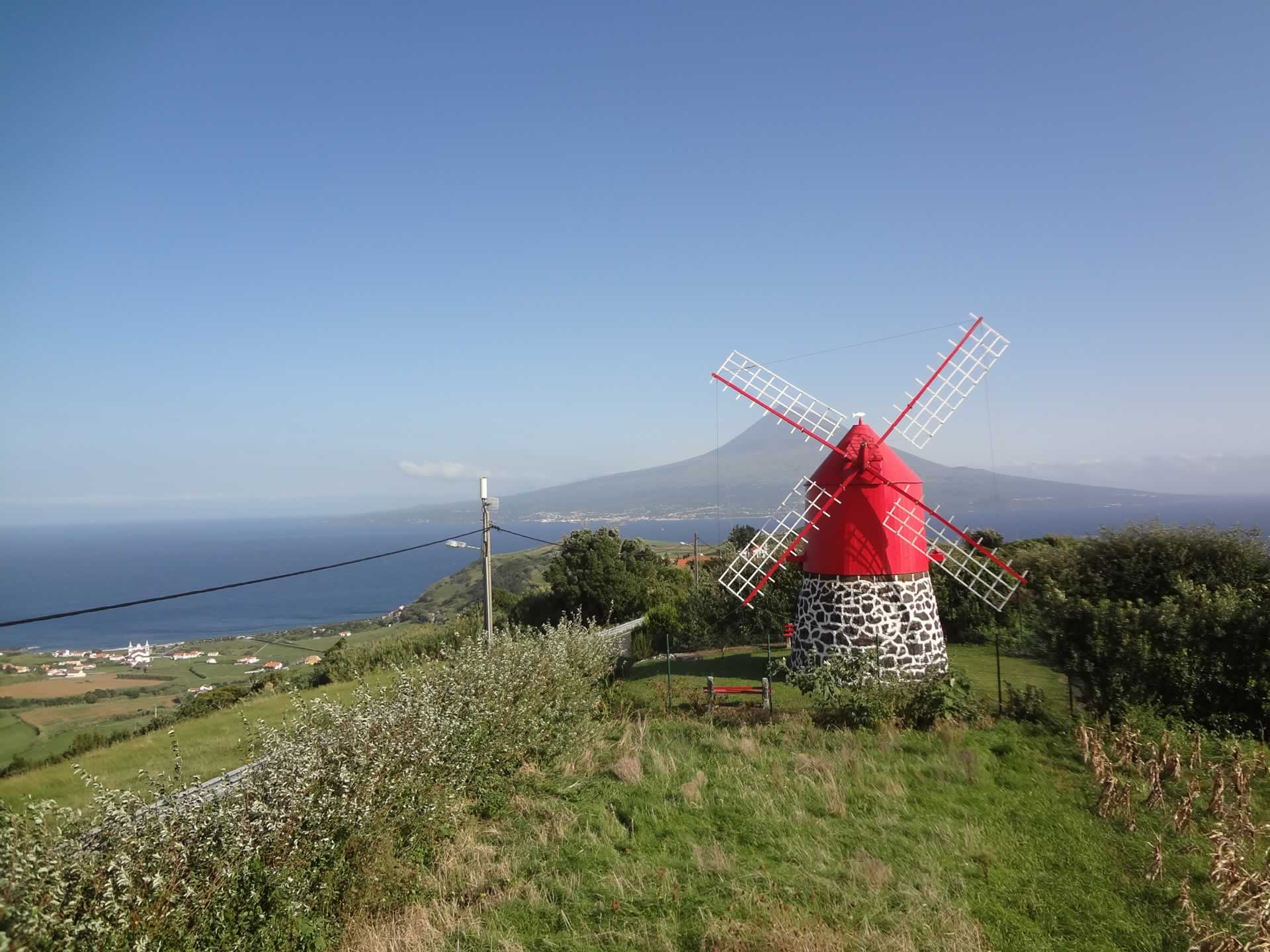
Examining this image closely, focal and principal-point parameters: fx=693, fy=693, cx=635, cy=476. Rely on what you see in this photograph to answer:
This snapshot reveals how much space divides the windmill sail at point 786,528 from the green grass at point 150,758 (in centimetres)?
907

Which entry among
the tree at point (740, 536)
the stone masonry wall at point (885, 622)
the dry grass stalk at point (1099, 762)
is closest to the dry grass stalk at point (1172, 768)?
the dry grass stalk at point (1099, 762)

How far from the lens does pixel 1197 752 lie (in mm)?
9438

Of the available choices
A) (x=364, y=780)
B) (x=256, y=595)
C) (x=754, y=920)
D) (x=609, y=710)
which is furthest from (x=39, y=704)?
(x=256, y=595)

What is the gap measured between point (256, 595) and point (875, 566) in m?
177

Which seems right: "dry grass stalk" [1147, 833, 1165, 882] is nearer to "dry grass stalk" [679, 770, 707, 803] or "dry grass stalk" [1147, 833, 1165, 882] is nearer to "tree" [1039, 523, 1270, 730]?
"dry grass stalk" [679, 770, 707, 803]

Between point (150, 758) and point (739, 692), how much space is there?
12.6m

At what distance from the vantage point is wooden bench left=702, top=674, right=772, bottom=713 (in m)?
13.8

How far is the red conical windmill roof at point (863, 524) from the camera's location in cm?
1469

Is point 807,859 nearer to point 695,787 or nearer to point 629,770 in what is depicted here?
point 695,787

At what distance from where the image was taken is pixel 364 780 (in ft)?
21.2

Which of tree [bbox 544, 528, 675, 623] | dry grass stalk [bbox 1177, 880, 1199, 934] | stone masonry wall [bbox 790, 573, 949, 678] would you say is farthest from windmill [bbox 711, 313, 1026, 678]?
tree [bbox 544, 528, 675, 623]

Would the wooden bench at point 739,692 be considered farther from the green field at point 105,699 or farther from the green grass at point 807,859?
the green field at point 105,699

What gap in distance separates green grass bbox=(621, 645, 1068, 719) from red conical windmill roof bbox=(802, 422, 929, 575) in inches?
118

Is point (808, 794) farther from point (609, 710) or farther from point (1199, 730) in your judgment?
point (1199, 730)
